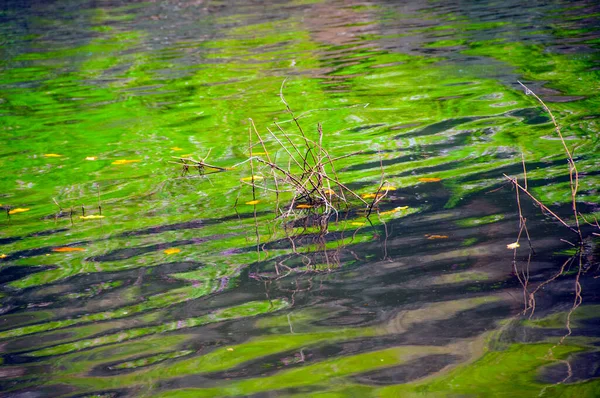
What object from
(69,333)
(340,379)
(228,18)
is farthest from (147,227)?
(228,18)

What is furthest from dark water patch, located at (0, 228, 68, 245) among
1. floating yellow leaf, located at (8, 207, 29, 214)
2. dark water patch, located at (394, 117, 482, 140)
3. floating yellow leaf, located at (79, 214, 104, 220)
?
dark water patch, located at (394, 117, 482, 140)

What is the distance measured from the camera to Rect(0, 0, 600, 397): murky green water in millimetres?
3357

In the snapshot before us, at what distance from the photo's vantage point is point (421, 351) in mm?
3387

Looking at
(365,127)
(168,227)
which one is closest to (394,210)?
(168,227)

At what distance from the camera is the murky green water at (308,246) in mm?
3357

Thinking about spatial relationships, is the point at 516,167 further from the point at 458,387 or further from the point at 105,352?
the point at 105,352

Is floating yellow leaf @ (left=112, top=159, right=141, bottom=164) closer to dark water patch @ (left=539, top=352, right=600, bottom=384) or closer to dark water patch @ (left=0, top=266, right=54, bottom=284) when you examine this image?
dark water patch @ (left=0, top=266, right=54, bottom=284)

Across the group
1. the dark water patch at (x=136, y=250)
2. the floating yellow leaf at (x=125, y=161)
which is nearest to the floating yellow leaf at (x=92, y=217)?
the dark water patch at (x=136, y=250)

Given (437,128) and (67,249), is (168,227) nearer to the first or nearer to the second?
(67,249)

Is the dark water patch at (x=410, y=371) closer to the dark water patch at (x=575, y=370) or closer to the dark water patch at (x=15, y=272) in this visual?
the dark water patch at (x=575, y=370)

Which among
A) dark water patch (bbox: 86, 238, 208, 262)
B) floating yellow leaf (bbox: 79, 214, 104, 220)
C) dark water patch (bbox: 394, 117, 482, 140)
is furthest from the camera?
dark water patch (bbox: 394, 117, 482, 140)

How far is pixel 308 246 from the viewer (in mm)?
4848

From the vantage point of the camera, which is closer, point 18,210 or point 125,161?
point 18,210

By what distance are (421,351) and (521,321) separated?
539 millimetres
